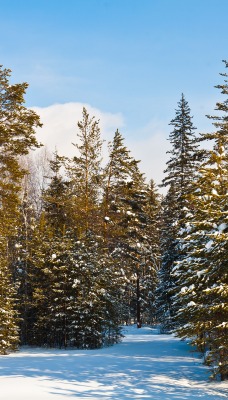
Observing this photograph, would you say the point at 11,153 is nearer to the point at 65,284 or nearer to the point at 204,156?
the point at 65,284

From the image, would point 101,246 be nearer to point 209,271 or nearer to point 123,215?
point 123,215

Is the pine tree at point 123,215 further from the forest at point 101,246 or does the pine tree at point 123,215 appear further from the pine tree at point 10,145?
the pine tree at point 10,145

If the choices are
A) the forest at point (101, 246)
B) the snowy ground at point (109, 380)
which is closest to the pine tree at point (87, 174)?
the forest at point (101, 246)

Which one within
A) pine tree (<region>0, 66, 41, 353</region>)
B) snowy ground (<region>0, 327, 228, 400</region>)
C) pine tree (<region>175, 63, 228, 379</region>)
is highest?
pine tree (<region>0, 66, 41, 353</region>)

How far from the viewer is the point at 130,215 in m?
30.7

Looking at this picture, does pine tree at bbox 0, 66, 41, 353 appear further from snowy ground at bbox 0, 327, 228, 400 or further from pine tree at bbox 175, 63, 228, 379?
pine tree at bbox 175, 63, 228, 379

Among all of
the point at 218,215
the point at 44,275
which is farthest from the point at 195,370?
the point at 44,275

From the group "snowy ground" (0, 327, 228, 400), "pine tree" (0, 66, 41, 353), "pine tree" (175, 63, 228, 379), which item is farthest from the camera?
"pine tree" (0, 66, 41, 353)

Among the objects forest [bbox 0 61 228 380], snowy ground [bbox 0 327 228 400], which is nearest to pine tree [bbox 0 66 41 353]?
forest [bbox 0 61 228 380]

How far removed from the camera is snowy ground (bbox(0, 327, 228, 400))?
9.15 meters

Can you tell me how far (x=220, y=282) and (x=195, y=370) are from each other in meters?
4.27

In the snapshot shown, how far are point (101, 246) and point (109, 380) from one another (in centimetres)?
1446

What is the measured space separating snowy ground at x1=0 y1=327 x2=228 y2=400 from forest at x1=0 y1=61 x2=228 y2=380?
110 cm

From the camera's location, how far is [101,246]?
25.3 m
